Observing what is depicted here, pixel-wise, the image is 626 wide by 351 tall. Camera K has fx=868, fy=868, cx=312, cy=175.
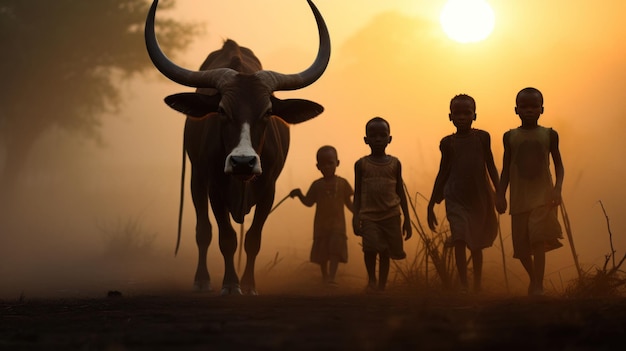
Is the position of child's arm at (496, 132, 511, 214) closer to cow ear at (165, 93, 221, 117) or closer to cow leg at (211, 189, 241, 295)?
cow leg at (211, 189, 241, 295)

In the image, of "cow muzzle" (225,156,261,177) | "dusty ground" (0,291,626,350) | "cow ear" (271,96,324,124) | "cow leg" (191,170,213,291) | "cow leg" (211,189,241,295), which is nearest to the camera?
"dusty ground" (0,291,626,350)

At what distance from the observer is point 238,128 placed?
7.10 m

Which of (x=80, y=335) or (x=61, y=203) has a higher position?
(x=61, y=203)

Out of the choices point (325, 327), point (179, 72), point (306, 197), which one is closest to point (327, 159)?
point (306, 197)

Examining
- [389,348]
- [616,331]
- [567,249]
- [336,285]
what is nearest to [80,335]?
[389,348]

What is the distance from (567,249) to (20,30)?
1897cm

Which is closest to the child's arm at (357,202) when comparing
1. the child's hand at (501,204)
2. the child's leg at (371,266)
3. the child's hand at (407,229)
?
the child's leg at (371,266)

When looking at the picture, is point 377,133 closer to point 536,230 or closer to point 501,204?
point 501,204

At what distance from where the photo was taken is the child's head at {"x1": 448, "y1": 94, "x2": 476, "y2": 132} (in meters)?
7.52

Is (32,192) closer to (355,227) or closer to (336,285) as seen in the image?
(336,285)

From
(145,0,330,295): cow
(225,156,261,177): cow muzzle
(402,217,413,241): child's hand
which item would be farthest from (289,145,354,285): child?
(225,156,261,177): cow muzzle

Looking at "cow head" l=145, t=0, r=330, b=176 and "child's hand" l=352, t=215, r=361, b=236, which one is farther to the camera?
"child's hand" l=352, t=215, r=361, b=236

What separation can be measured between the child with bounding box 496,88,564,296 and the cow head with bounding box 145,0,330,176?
70.3 inches

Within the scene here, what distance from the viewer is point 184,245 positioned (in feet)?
60.6
